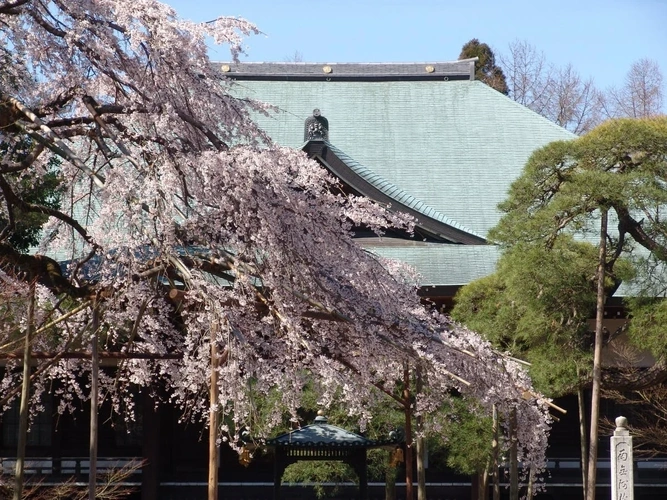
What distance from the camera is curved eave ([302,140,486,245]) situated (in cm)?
1554

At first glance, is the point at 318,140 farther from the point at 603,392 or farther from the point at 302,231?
the point at 302,231

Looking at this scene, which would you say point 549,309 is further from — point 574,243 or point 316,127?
point 316,127

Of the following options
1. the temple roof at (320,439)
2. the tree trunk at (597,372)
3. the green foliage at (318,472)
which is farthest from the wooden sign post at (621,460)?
the green foliage at (318,472)

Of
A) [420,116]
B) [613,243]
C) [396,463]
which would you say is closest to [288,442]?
[396,463]

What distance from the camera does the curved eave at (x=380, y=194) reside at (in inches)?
612

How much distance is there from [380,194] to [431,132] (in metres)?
4.63

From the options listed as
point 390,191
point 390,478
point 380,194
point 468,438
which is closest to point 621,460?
point 468,438

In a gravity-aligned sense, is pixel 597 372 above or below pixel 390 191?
below

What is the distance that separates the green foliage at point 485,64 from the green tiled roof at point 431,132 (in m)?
9.82

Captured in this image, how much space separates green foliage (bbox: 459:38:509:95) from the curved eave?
1601cm

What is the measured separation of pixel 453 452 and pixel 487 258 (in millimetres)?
3355

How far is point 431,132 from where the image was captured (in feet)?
65.3

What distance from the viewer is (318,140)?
50.5ft

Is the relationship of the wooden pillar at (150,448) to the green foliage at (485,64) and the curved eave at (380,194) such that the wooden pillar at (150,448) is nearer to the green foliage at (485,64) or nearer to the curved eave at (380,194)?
the curved eave at (380,194)
